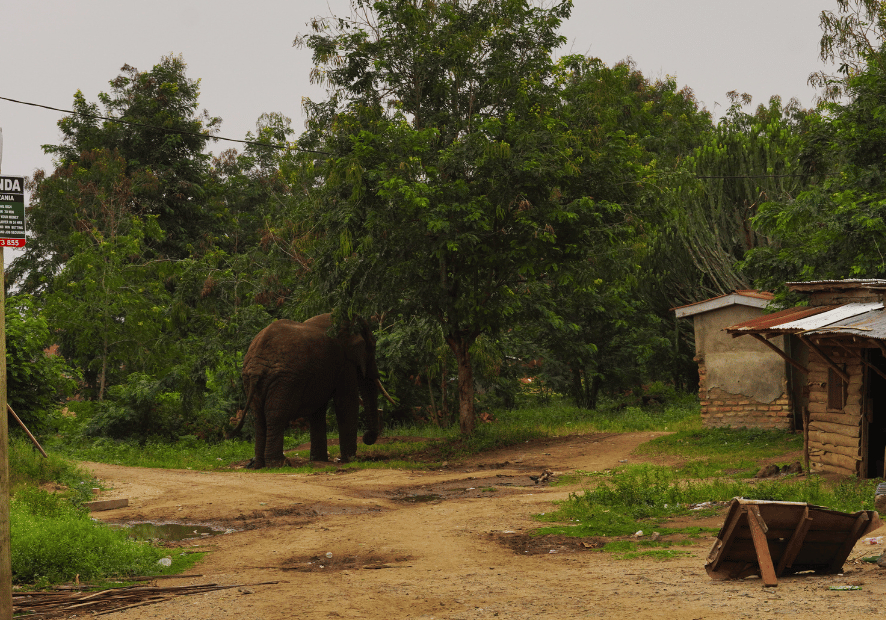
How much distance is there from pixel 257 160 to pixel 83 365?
14313 mm

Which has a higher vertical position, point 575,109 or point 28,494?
point 575,109

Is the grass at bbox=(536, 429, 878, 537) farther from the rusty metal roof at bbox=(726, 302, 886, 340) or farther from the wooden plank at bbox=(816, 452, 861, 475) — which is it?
the rusty metal roof at bbox=(726, 302, 886, 340)

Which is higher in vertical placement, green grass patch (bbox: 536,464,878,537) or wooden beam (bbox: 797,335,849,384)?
wooden beam (bbox: 797,335,849,384)

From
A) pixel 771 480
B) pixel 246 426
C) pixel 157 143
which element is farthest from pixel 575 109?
pixel 157 143

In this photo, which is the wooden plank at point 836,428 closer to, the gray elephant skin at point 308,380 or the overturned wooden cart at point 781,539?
the overturned wooden cart at point 781,539

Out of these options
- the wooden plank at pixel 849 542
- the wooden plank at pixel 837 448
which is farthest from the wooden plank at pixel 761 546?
the wooden plank at pixel 837 448

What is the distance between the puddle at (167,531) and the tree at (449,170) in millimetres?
7767

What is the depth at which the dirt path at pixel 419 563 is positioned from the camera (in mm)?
6465

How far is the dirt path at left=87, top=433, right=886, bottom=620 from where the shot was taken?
646 centimetres

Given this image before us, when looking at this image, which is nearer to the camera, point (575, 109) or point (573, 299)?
point (575, 109)

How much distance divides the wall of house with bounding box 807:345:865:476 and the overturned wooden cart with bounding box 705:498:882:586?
17.8 feet

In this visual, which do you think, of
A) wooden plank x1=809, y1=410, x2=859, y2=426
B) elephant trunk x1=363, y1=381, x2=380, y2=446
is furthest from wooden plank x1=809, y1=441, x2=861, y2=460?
elephant trunk x1=363, y1=381, x2=380, y2=446

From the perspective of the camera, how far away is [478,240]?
18.0m

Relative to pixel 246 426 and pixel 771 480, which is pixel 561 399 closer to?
pixel 246 426
